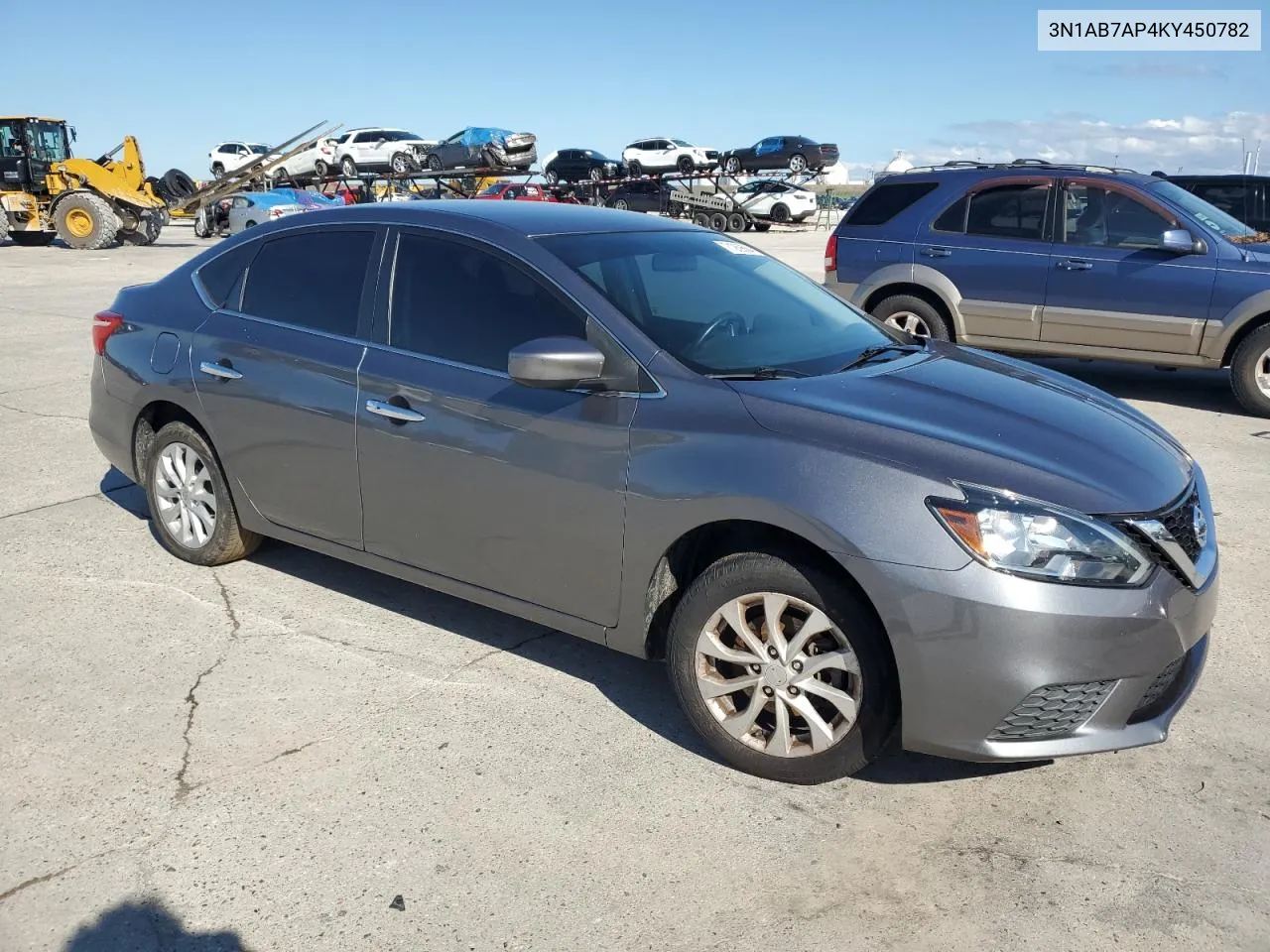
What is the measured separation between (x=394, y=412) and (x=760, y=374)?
52.5 inches

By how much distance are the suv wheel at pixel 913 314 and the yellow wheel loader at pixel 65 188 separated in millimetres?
23002

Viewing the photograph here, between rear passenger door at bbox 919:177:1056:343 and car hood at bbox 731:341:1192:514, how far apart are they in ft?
18.1

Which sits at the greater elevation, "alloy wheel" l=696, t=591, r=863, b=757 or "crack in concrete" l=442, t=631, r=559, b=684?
"alloy wheel" l=696, t=591, r=863, b=757

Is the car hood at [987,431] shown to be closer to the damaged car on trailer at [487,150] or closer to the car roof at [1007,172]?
the car roof at [1007,172]

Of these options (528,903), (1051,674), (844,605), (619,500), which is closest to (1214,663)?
(1051,674)

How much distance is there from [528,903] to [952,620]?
1318mm

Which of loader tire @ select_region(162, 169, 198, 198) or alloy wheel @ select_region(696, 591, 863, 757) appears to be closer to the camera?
alloy wheel @ select_region(696, 591, 863, 757)

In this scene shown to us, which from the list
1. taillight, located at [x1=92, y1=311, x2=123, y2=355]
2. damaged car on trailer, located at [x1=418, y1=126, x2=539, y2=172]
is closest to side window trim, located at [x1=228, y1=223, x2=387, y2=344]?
taillight, located at [x1=92, y1=311, x2=123, y2=355]

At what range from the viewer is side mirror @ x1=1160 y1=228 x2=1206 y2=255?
326 inches

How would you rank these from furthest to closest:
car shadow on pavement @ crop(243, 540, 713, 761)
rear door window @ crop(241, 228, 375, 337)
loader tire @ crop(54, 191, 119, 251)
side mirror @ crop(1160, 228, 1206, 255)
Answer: loader tire @ crop(54, 191, 119, 251)
side mirror @ crop(1160, 228, 1206, 255)
rear door window @ crop(241, 228, 375, 337)
car shadow on pavement @ crop(243, 540, 713, 761)

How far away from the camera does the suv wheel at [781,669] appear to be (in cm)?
315

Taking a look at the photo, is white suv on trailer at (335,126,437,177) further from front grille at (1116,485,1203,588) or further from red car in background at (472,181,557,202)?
front grille at (1116,485,1203,588)

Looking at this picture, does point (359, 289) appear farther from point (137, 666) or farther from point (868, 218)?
point (868, 218)

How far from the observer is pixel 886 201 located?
391 inches
